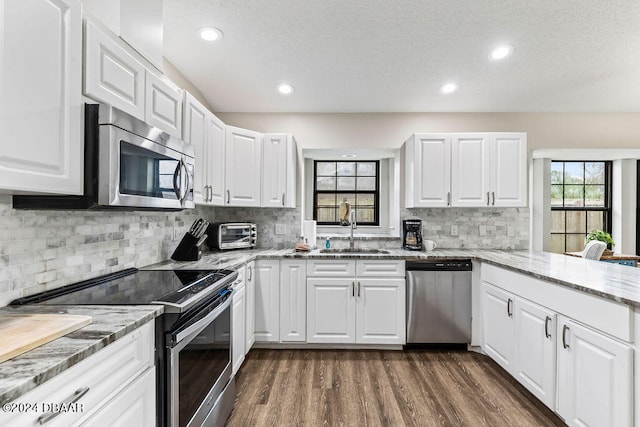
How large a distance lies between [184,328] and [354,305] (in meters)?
1.85

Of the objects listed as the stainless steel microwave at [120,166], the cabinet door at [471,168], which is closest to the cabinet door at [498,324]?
the cabinet door at [471,168]

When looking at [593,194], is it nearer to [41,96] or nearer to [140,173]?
[140,173]

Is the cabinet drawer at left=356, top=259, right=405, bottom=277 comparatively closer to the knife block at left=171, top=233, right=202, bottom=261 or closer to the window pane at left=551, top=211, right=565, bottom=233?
the knife block at left=171, top=233, right=202, bottom=261

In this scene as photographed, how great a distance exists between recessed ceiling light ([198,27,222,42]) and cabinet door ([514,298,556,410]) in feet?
9.41

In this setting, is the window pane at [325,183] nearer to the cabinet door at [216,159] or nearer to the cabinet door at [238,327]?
the cabinet door at [216,159]

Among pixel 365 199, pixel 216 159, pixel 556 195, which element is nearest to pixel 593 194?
pixel 556 195

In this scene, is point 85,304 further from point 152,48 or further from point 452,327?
point 452,327

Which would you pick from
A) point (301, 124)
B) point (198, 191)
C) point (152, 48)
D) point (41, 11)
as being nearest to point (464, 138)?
point (301, 124)

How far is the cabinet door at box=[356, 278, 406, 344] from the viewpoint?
291cm

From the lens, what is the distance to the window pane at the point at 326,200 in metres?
4.15

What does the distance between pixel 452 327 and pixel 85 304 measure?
2.80 metres

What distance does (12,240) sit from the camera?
1294 mm

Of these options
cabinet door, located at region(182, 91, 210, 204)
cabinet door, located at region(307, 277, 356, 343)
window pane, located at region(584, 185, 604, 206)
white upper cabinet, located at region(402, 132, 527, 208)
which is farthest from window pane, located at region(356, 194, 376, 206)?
window pane, located at region(584, 185, 604, 206)

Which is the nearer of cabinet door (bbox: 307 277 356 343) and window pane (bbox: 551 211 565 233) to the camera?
cabinet door (bbox: 307 277 356 343)
